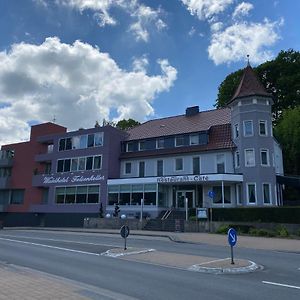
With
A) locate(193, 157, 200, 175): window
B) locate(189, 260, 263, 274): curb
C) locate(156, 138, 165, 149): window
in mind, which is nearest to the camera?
locate(189, 260, 263, 274): curb

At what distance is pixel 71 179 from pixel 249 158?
20.4m

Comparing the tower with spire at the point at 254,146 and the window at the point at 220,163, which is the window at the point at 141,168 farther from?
the tower with spire at the point at 254,146

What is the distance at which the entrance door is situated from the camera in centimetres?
3827

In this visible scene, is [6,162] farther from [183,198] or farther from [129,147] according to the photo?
[183,198]

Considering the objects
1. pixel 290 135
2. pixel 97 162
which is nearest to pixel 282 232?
pixel 290 135

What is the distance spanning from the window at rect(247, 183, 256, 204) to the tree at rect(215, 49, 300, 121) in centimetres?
1821

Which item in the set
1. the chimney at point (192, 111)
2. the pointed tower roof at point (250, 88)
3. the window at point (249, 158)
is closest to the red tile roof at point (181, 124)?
the chimney at point (192, 111)

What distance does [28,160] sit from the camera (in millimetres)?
50406

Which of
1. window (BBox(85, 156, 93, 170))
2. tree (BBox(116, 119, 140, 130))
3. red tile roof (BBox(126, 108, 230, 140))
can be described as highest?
tree (BBox(116, 119, 140, 130))

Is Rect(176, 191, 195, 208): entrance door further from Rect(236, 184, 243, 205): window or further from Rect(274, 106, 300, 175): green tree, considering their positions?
Rect(274, 106, 300, 175): green tree

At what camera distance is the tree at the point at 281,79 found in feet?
156

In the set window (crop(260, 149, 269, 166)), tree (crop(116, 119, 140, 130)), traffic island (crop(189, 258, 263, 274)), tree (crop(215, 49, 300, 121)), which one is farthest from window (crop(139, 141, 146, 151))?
traffic island (crop(189, 258, 263, 274))

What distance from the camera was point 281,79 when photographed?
47.5m

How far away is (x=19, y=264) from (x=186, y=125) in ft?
101
